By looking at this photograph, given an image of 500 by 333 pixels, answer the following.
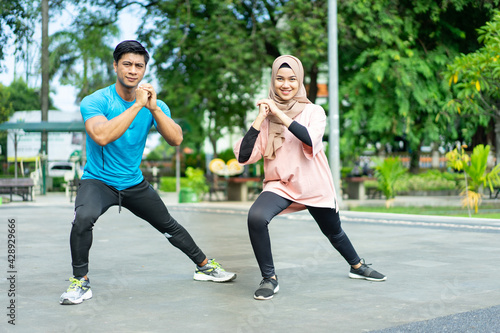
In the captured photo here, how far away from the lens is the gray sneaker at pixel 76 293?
4.85 m

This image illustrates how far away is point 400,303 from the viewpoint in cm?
486

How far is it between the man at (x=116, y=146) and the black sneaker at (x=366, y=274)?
73.3 inches

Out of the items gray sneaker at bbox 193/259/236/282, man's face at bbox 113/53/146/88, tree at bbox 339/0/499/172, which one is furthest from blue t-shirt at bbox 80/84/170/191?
tree at bbox 339/0/499/172

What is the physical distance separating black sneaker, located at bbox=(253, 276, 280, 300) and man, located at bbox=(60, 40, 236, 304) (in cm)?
107

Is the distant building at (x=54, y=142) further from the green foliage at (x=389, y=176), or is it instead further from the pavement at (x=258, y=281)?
the pavement at (x=258, y=281)

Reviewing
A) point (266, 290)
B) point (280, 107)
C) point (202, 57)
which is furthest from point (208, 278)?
point (202, 57)

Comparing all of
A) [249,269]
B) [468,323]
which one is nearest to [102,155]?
[249,269]

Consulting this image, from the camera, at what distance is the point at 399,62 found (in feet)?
57.8

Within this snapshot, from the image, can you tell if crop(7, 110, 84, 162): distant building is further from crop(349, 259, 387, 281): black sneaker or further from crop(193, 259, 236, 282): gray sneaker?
crop(349, 259, 387, 281): black sneaker

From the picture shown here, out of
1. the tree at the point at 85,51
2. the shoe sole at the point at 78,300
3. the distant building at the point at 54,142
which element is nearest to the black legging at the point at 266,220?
the shoe sole at the point at 78,300

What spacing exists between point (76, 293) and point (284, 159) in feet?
6.07

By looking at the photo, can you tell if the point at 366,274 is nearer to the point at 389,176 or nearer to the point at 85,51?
the point at 389,176

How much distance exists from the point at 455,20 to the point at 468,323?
16517 mm

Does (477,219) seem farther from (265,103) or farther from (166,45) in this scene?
(166,45)
